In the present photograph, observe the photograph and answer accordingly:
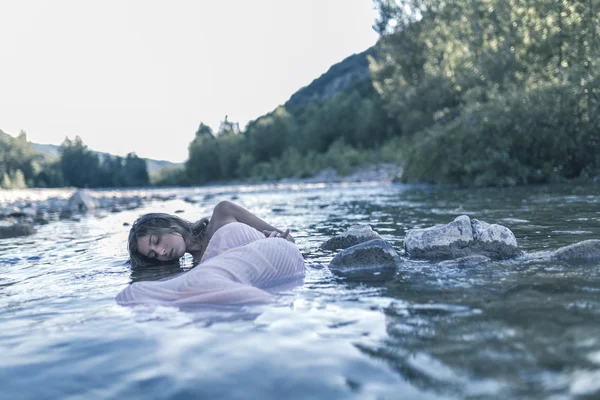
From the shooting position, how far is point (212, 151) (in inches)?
3875

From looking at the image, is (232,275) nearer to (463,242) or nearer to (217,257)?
(217,257)

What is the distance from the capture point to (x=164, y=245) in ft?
18.8

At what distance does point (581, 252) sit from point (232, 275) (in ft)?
11.4

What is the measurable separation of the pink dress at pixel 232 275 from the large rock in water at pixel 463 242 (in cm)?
156

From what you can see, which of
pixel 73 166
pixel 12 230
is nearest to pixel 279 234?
pixel 12 230

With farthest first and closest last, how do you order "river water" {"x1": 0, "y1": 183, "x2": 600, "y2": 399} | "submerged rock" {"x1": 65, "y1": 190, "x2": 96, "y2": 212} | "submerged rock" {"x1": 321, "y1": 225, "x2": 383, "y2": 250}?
"submerged rock" {"x1": 65, "y1": 190, "x2": 96, "y2": 212} < "submerged rock" {"x1": 321, "y1": 225, "x2": 383, "y2": 250} < "river water" {"x1": 0, "y1": 183, "x2": 600, "y2": 399}

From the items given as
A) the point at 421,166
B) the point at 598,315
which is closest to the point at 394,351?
the point at 598,315

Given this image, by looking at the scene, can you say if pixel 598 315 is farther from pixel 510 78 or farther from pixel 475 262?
pixel 510 78

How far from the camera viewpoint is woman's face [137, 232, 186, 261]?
5.70 meters

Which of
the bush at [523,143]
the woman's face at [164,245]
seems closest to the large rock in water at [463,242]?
the woman's face at [164,245]

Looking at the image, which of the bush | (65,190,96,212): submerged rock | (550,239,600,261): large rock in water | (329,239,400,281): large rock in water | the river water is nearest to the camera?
the river water

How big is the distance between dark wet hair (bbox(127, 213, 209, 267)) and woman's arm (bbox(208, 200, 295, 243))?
0.74ft

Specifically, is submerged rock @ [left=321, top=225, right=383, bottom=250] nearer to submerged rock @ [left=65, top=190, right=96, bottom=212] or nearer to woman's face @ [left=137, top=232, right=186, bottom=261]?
woman's face @ [left=137, top=232, right=186, bottom=261]

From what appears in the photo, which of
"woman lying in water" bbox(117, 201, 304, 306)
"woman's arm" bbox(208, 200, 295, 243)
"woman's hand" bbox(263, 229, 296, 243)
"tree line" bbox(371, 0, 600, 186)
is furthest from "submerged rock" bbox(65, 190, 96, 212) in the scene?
"woman's hand" bbox(263, 229, 296, 243)
